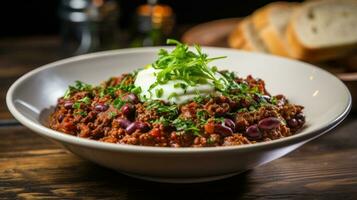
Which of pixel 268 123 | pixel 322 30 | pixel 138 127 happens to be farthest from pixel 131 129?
pixel 322 30

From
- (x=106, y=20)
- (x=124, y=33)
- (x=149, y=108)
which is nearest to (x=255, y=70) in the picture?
(x=149, y=108)

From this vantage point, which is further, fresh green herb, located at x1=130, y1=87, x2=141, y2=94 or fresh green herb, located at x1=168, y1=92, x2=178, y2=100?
fresh green herb, located at x1=130, y1=87, x2=141, y2=94

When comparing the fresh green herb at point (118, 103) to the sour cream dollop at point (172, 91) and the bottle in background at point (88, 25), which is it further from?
the bottle in background at point (88, 25)

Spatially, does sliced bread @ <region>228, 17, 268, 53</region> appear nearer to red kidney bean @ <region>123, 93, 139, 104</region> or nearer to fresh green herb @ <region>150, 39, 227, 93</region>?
fresh green herb @ <region>150, 39, 227, 93</region>

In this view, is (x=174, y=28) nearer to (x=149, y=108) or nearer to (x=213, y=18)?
(x=213, y=18)

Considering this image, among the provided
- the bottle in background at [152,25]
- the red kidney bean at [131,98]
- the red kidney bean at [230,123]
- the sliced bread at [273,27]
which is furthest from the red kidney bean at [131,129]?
the bottle in background at [152,25]

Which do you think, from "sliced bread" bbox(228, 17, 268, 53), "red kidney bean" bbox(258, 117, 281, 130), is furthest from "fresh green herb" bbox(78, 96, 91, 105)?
"sliced bread" bbox(228, 17, 268, 53)
